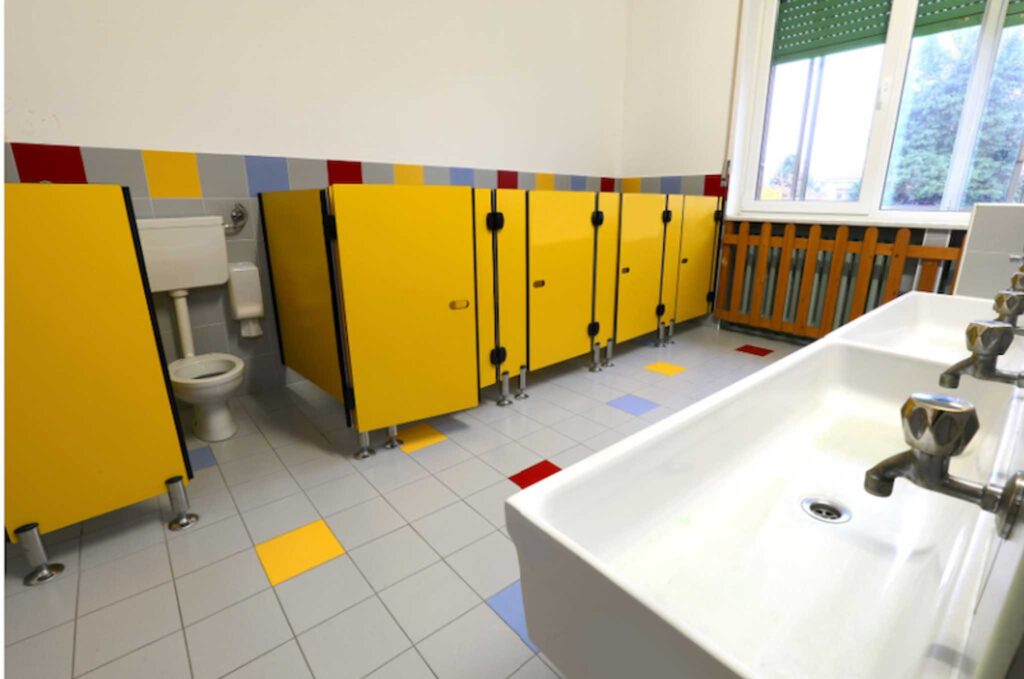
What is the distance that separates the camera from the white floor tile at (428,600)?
1330mm

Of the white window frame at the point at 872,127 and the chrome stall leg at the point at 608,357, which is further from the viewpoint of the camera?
the chrome stall leg at the point at 608,357

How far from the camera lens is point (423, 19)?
9.64ft

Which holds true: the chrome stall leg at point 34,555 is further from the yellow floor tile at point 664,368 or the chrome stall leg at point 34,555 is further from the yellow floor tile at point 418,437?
the yellow floor tile at point 664,368

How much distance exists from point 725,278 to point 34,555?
14.1ft

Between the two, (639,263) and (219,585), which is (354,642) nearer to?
(219,585)

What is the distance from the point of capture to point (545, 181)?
3.90m

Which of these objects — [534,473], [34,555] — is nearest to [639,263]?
[534,473]

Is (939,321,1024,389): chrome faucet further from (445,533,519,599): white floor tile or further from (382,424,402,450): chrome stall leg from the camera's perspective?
(382,424,402,450): chrome stall leg

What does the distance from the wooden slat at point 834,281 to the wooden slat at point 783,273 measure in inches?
10.3

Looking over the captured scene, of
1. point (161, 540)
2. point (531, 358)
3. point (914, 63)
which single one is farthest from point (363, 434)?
point (914, 63)

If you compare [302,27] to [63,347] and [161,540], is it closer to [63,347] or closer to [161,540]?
[63,347]

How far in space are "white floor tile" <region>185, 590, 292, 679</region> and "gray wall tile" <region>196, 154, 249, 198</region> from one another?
2.00 m

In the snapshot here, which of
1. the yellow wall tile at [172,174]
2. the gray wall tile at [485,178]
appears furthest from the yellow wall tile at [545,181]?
the yellow wall tile at [172,174]

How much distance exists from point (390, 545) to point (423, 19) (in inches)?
117
